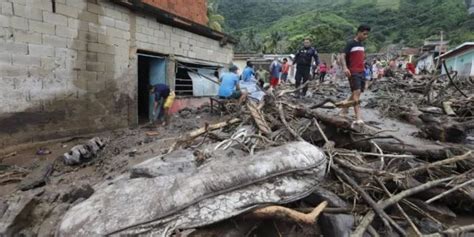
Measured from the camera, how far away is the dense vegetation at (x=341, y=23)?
4022 cm

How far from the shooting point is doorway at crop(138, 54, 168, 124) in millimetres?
9617

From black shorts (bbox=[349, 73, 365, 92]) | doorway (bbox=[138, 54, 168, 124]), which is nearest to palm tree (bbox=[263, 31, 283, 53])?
doorway (bbox=[138, 54, 168, 124])

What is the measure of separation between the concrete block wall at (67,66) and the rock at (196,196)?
14.3ft

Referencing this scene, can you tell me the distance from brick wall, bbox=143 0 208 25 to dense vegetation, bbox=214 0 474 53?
2482cm

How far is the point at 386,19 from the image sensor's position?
58.2 meters

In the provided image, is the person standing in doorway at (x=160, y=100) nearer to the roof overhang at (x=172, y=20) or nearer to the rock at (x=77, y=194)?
the roof overhang at (x=172, y=20)

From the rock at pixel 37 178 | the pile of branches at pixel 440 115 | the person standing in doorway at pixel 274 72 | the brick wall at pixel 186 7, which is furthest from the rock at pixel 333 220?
the person standing in doorway at pixel 274 72

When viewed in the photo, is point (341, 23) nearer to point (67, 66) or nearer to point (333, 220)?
point (67, 66)

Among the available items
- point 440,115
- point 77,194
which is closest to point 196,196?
point 77,194

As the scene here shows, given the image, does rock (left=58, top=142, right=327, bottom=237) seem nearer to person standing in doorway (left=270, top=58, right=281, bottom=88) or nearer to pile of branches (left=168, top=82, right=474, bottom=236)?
pile of branches (left=168, top=82, right=474, bottom=236)

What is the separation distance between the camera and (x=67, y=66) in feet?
21.8

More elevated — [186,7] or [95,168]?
[186,7]

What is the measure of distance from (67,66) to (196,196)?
5.66 metres

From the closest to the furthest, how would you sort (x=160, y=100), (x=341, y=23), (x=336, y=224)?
(x=336, y=224) → (x=160, y=100) → (x=341, y=23)
